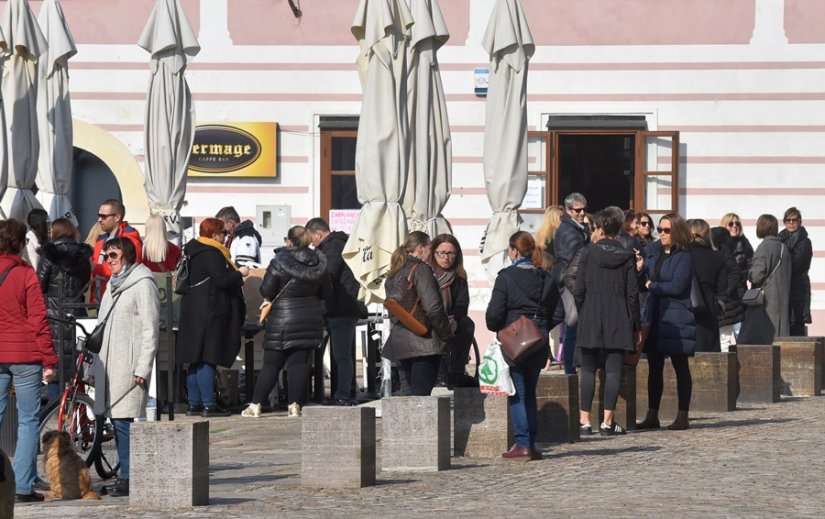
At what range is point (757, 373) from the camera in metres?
18.0

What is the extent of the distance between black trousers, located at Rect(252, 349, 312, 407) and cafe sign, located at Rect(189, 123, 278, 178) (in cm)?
831

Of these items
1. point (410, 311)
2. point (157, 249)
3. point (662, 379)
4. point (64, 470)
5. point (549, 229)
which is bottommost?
point (64, 470)

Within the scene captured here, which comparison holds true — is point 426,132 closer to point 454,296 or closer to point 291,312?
point 291,312

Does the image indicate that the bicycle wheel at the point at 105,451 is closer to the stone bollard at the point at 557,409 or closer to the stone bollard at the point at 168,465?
the stone bollard at the point at 168,465

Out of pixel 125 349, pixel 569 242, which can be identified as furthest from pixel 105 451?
pixel 569 242

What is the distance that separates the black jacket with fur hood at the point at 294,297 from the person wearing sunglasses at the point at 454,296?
1.54 m

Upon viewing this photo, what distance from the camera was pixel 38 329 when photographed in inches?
431

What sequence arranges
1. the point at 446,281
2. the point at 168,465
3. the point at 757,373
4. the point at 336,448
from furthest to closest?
the point at 757,373 → the point at 446,281 → the point at 336,448 → the point at 168,465

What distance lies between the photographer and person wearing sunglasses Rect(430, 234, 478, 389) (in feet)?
43.8

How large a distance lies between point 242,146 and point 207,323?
27.8 ft

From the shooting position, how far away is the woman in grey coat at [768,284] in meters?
19.8

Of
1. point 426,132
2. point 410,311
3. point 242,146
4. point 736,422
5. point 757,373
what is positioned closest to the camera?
point 410,311

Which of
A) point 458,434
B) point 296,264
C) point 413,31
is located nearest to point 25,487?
point 458,434

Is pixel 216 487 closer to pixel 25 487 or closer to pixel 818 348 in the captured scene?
pixel 25 487
